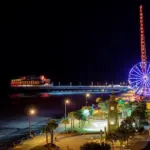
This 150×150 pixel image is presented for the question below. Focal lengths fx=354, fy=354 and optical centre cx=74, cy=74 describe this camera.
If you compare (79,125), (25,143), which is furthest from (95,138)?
(79,125)

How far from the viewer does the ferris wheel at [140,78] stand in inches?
2795

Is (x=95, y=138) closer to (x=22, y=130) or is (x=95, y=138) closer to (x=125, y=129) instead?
(x=125, y=129)

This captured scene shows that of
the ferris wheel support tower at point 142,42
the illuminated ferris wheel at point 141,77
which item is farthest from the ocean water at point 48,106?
the ferris wheel support tower at point 142,42

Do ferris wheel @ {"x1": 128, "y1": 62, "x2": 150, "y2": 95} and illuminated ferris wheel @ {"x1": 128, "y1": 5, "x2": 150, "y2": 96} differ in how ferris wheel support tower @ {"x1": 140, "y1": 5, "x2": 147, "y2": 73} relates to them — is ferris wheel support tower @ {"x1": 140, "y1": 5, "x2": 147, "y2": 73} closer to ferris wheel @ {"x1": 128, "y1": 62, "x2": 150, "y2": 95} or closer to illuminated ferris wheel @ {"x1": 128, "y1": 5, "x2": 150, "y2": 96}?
illuminated ferris wheel @ {"x1": 128, "y1": 5, "x2": 150, "y2": 96}

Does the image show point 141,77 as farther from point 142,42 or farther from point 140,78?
point 142,42

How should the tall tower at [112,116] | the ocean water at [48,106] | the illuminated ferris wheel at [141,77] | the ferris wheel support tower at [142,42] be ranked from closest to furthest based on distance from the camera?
the tall tower at [112,116] < the illuminated ferris wheel at [141,77] < the ocean water at [48,106] < the ferris wheel support tower at [142,42]

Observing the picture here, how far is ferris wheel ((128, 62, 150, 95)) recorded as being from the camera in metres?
71.0

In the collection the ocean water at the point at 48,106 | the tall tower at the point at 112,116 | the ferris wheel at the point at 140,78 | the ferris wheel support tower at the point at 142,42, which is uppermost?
the ferris wheel support tower at the point at 142,42

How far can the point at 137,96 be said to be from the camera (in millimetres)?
71312

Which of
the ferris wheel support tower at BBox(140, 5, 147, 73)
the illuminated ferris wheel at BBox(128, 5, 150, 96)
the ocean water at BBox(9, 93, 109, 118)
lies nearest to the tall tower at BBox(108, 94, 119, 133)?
the ocean water at BBox(9, 93, 109, 118)

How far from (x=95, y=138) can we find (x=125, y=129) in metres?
4.97

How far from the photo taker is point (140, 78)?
2835 inches

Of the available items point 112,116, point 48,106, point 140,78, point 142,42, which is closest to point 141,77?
point 140,78

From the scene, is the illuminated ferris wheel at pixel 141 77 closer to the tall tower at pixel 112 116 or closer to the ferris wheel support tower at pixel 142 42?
the ferris wheel support tower at pixel 142 42
